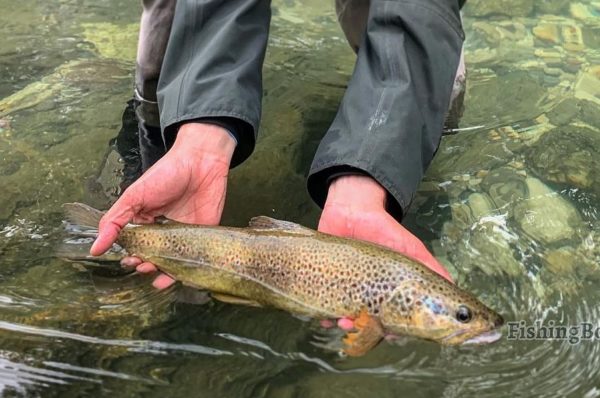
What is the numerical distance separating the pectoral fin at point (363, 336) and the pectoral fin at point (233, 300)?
17.4 inches

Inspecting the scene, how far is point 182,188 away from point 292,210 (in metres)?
0.77

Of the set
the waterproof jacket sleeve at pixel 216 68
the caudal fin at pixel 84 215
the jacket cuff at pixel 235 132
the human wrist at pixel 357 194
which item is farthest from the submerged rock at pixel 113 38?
the human wrist at pixel 357 194

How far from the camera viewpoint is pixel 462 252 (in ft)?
10.7

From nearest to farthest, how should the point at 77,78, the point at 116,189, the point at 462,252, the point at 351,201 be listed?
the point at 351,201 < the point at 462,252 < the point at 116,189 < the point at 77,78

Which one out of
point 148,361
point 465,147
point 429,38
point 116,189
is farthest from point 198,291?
point 465,147

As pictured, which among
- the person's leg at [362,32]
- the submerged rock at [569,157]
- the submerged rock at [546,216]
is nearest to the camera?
the submerged rock at [546,216]

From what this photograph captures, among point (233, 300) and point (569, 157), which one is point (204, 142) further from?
point (569, 157)

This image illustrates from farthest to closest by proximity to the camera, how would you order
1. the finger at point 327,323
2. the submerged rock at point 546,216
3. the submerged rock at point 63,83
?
the submerged rock at point 63,83, the submerged rock at point 546,216, the finger at point 327,323

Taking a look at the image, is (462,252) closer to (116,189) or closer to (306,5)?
(116,189)

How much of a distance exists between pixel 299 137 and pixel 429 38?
1.38 m

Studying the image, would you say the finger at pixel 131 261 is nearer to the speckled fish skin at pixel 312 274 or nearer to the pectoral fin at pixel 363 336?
the speckled fish skin at pixel 312 274

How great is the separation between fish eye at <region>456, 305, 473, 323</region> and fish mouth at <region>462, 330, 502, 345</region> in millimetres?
94

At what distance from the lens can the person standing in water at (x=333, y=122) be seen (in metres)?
2.77

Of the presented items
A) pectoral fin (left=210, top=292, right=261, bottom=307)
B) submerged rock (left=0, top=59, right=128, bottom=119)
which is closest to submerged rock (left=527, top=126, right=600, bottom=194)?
pectoral fin (left=210, top=292, right=261, bottom=307)
